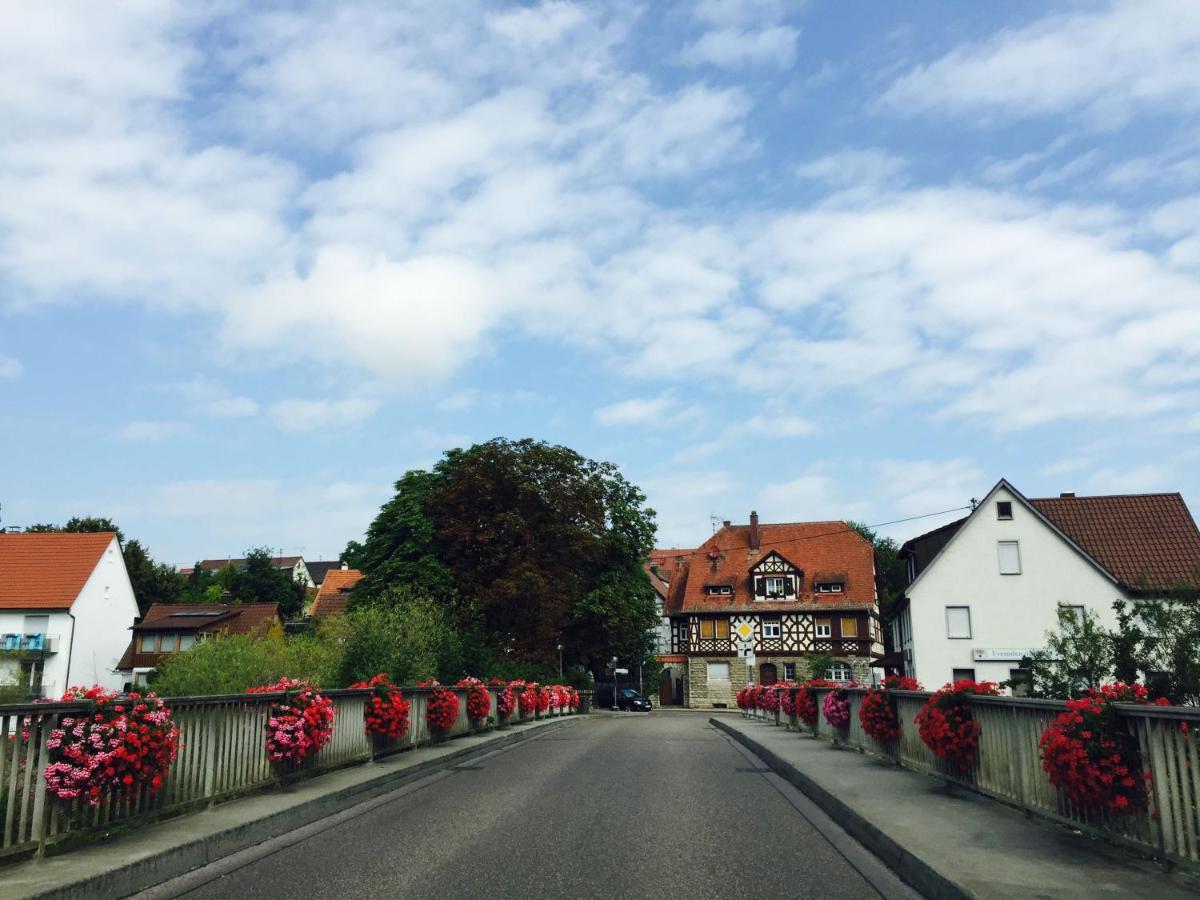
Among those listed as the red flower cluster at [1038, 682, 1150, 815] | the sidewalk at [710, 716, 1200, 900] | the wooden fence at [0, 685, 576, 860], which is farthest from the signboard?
the red flower cluster at [1038, 682, 1150, 815]

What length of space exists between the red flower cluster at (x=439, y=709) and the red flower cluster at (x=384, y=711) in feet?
9.55

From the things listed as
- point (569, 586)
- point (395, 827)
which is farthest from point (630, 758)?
point (569, 586)

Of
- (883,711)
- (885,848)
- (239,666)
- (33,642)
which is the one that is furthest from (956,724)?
(33,642)

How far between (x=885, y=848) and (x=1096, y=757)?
70.1 inches

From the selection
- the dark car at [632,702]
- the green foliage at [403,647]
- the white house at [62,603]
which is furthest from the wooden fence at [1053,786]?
the white house at [62,603]

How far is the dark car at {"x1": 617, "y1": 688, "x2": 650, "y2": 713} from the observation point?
65.5 m

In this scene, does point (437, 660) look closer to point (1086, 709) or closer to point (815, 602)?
point (1086, 709)

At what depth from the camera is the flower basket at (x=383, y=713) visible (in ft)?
48.4

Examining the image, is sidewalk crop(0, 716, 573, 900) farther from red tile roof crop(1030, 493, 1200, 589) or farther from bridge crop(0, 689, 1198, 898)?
red tile roof crop(1030, 493, 1200, 589)

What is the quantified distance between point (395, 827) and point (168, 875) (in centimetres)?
267

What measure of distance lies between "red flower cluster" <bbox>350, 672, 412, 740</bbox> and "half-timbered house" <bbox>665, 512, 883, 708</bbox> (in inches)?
1997

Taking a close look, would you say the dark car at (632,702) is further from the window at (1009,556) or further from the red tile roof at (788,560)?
the window at (1009,556)

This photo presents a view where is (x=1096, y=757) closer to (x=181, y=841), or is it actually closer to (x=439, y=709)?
(x=181, y=841)

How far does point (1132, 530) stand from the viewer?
43.6 meters
